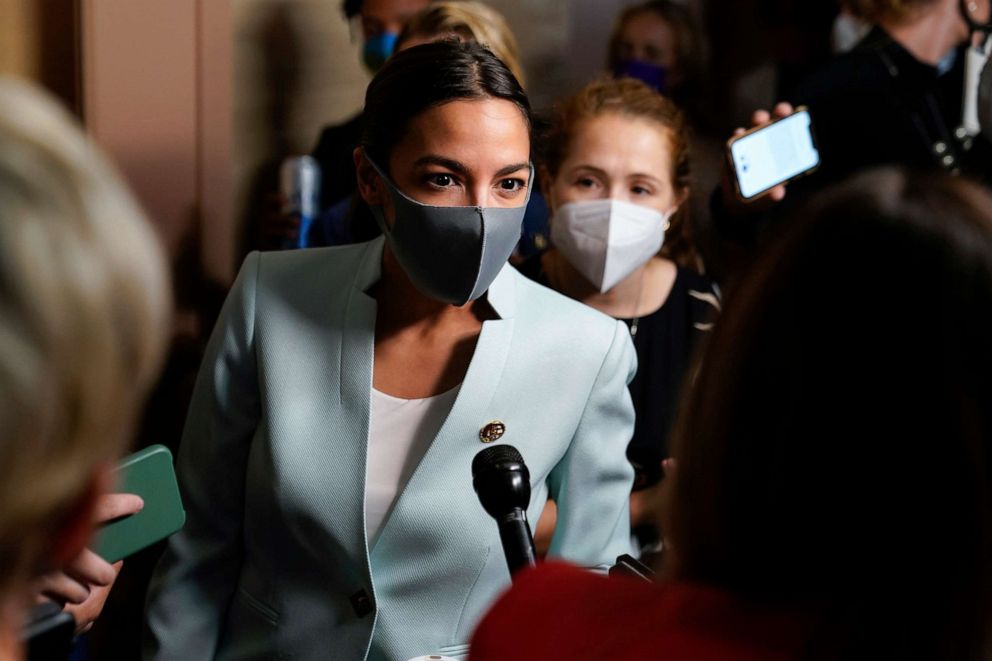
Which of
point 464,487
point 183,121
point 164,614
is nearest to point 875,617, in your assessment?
point 464,487

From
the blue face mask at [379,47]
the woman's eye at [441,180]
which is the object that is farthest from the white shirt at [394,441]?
the blue face mask at [379,47]

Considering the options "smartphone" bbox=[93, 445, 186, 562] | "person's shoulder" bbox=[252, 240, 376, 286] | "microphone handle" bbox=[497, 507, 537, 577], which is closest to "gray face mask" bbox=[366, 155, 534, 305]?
"person's shoulder" bbox=[252, 240, 376, 286]

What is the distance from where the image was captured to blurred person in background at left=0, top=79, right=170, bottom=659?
2.14 ft

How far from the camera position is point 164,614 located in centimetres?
181

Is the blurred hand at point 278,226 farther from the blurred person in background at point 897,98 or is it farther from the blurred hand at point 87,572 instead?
the blurred hand at point 87,572

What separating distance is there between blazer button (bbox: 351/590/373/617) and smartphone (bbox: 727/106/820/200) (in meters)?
1.34

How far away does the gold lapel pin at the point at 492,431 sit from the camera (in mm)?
1748

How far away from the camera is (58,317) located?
66cm

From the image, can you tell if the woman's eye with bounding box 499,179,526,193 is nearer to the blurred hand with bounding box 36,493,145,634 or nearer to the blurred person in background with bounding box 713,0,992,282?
the blurred hand with bounding box 36,493,145,634

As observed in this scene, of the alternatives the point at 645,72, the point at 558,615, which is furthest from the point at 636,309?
A: the point at 645,72

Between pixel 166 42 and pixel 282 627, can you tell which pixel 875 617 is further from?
pixel 166 42

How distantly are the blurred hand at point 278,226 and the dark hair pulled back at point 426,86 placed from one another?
936 mm

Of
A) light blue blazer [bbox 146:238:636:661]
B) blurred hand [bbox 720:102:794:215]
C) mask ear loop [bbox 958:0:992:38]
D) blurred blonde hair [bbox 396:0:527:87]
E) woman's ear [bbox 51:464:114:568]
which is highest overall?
mask ear loop [bbox 958:0:992:38]

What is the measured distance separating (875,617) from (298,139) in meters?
2.46
